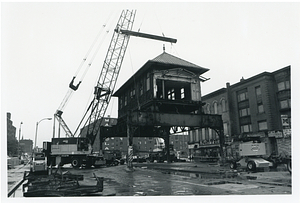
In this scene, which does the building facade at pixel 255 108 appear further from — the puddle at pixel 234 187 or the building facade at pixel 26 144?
the building facade at pixel 26 144

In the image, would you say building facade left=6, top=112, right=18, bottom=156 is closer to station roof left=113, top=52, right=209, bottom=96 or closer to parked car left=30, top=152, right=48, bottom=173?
parked car left=30, top=152, right=48, bottom=173

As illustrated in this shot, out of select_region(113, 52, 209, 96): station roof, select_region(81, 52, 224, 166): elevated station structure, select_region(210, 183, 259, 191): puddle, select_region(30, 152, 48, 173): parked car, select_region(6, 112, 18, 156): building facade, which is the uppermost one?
select_region(113, 52, 209, 96): station roof

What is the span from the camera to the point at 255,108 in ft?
145

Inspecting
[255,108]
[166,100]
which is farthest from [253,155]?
[255,108]

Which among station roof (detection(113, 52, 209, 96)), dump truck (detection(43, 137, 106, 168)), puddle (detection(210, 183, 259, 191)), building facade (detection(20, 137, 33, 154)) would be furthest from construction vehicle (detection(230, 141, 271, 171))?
building facade (detection(20, 137, 33, 154))

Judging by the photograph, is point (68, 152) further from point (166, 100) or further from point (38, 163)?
point (166, 100)

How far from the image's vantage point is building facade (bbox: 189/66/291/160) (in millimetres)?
40062

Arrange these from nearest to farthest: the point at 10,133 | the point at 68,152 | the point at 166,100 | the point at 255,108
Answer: the point at 10,133 → the point at 166,100 → the point at 68,152 → the point at 255,108

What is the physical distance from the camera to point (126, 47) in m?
39.8

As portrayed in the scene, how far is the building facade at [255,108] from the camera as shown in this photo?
40.1 m

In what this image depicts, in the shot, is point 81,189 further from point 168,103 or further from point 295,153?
point 168,103

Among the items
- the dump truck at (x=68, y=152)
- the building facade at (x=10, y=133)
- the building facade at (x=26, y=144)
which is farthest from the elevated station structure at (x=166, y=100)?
the building facade at (x=26, y=144)

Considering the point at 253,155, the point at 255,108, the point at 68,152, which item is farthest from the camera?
the point at 255,108

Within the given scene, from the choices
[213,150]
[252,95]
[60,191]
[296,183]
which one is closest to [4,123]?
[60,191]
